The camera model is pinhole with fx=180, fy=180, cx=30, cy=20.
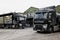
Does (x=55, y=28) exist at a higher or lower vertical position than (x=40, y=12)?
lower

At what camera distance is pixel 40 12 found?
21.2m

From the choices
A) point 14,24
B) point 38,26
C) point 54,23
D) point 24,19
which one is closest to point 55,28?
point 54,23

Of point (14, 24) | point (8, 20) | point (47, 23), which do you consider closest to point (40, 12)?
point (47, 23)

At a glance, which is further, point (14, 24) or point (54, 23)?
point (14, 24)

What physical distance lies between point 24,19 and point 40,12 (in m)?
15.0

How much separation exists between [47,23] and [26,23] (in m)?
16.2

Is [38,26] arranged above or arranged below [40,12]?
below

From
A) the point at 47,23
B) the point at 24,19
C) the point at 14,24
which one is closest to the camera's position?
the point at 47,23

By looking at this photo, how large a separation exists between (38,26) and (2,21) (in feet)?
49.0

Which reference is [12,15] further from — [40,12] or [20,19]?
[40,12]

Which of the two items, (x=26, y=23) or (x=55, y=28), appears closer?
(x=55, y=28)

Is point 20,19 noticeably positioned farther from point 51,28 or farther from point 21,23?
point 51,28

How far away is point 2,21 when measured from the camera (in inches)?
1363

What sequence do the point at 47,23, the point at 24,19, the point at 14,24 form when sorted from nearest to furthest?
1. the point at 47,23
2. the point at 14,24
3. the point at 24,19
